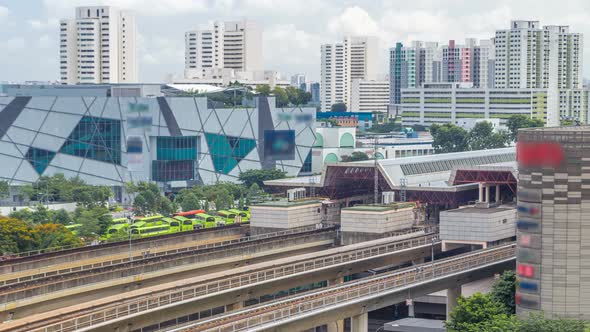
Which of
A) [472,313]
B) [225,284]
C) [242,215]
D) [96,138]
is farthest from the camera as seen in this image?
[96,138]

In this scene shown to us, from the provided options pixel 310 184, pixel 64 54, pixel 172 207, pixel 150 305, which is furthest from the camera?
pixel 64 54

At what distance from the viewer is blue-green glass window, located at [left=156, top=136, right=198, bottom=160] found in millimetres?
114562

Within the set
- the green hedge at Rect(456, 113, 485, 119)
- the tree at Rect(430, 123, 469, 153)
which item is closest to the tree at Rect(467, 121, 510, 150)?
the tree at Rect(430, 123, 469, 153)

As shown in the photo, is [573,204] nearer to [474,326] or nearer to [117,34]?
[474,326]

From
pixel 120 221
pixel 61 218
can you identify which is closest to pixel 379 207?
pixel 120 221

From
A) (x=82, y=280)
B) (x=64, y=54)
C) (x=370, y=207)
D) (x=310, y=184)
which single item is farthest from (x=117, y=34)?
(x=82, y=280)

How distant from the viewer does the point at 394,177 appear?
87.5 metres

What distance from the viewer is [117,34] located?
6890 inches

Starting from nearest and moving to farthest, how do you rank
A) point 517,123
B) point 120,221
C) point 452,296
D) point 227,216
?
point 452,296 → point 120,221 → point 227,216 → point 517,123

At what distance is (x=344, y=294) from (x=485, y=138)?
106 m

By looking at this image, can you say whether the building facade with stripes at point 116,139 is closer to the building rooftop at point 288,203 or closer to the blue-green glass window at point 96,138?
the blue-green glass window at point 96,138

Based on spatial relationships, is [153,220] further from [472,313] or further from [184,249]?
[472,313]

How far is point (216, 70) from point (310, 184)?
108 meters

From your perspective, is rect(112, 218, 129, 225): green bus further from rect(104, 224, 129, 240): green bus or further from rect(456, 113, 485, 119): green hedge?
rect(456, 113, 485, 119): green hedge
